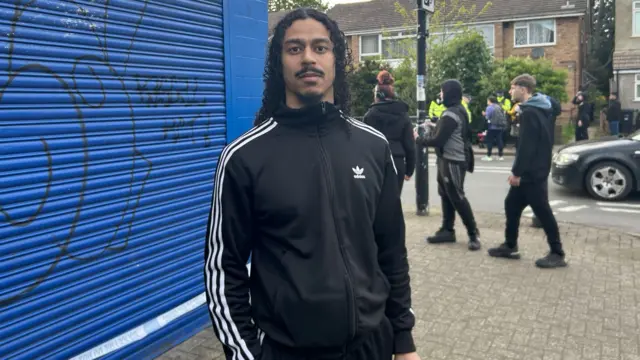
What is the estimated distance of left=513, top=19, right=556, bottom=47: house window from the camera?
30.0 meters

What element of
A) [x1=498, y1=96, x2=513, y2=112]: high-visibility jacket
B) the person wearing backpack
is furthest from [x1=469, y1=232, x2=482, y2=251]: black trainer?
[x1=498, y1=96, x2=513, y2=112]: high-visibility jacket

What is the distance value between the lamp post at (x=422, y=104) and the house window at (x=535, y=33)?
2441cm

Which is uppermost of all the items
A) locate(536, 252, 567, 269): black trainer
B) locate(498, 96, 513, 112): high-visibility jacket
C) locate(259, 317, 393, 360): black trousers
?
locate(498, 96, 513, 112): high-visibility jacket

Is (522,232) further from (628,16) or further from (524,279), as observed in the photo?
(628,16)

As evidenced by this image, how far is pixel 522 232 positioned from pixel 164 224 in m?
5.36

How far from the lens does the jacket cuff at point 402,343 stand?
216 centimetres

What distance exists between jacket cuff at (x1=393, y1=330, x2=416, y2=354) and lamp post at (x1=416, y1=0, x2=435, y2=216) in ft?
20.9

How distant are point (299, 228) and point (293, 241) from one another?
0.05 meters

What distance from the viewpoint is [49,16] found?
10.4 feet

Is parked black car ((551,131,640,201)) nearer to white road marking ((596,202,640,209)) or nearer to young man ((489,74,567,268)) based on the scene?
white road marking ((596,202,640,209))

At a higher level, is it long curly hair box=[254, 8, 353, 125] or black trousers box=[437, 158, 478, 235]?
long curly hair box=[254, 8, 353, 125]

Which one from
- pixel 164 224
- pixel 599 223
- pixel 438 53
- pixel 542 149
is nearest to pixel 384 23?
pixel 438 53

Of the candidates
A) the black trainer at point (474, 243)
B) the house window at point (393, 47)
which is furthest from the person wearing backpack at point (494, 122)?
the house window at point (393, 47)

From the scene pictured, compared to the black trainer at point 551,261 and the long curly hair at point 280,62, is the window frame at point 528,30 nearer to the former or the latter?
the black trainer at point 551,261
